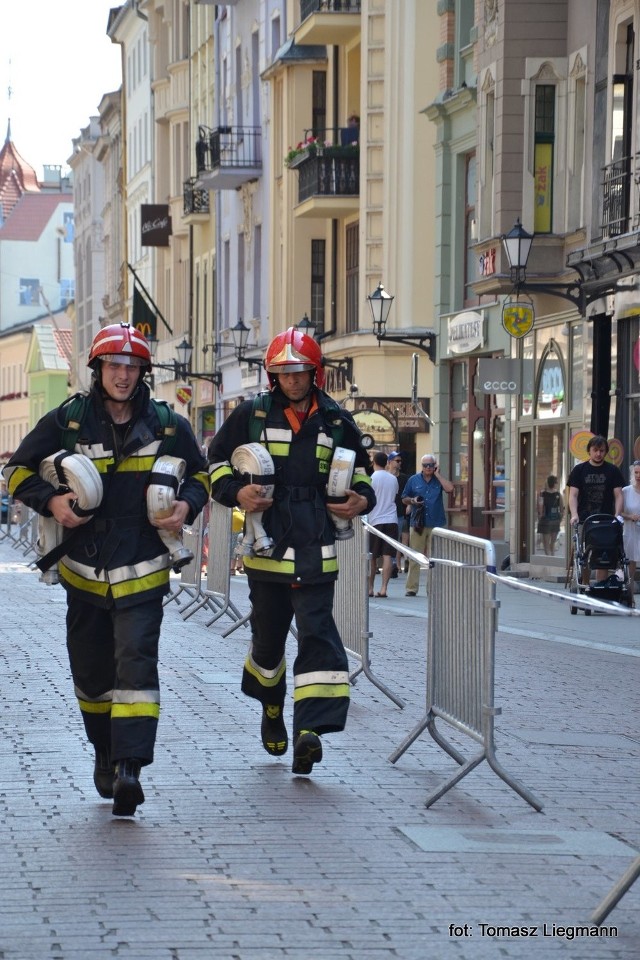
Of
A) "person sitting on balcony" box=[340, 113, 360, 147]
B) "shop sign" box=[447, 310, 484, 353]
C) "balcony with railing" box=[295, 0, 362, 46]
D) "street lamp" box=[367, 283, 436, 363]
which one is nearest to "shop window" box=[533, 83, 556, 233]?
"shop sign" box=[447, 310, 484, 353]

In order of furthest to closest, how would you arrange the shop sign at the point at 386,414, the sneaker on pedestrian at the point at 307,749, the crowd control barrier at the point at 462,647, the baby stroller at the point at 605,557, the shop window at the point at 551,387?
the shop sign at the point at 386,414 < the shop window at the point at 551,387 < the baby stroller at the point at 605,557 < the sneaker on pedestrian at the point at 307,749 < the crowd control barrier at the point at 462,647

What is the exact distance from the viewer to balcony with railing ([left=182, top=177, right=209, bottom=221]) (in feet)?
190

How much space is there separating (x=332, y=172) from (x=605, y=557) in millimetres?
20191

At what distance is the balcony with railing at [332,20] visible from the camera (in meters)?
39.2

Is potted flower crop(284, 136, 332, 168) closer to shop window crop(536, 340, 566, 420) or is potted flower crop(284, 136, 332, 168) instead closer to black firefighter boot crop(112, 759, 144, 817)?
shop window crop(536, 340, 566, 420)

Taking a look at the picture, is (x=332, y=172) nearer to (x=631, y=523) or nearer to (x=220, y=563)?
(x=631, y=523)

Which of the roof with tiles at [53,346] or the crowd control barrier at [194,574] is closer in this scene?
the crowd control barrier at [194,574]

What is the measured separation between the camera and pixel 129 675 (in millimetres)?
7984

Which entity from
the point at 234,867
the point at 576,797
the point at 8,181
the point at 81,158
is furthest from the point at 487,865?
the point at 8,181

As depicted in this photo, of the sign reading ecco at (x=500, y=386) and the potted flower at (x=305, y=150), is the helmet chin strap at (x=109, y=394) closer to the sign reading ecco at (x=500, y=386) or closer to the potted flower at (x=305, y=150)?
the sign reading ecco at (x=500, y=386)

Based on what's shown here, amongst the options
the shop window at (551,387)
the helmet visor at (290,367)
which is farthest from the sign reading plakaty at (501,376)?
the helmet visor at (290,367)

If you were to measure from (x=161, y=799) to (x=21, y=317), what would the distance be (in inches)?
4854

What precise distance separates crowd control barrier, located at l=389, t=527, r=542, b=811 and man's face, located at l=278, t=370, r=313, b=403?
0.87 meters

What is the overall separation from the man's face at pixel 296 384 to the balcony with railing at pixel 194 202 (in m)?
48.9
